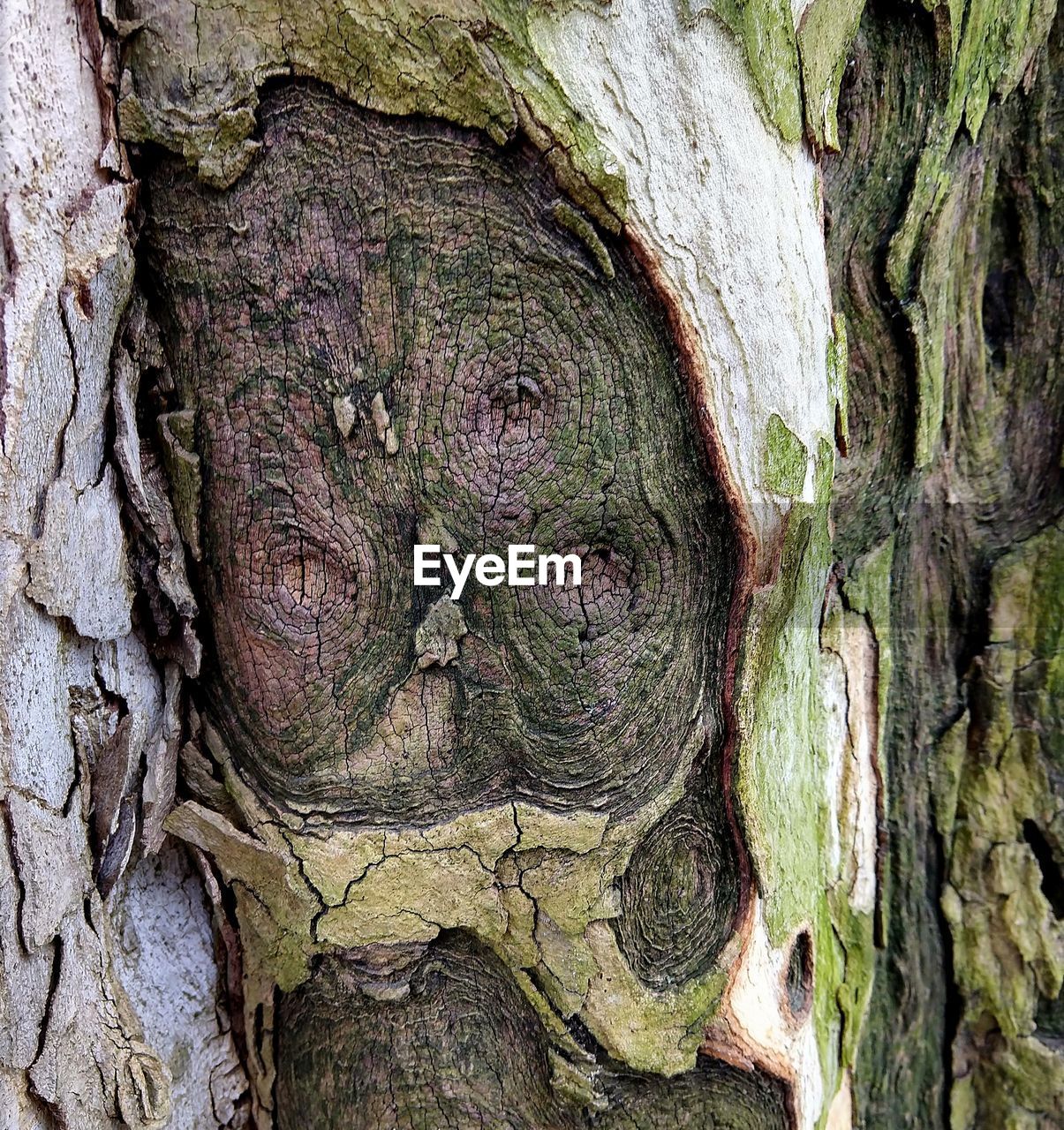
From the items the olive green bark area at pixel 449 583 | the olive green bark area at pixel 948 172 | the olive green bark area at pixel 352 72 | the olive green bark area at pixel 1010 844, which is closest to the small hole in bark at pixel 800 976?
the olive green bark area at pixel 449 583

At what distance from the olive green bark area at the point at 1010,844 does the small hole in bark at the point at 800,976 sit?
Result: 0.33m

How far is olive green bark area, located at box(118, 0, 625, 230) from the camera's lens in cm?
87

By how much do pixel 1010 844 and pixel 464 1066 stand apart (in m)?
0.88

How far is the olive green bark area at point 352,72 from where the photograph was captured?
87 centimetres

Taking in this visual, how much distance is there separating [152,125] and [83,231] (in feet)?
0.45

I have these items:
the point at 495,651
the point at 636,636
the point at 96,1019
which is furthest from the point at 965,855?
the point at 96,1019

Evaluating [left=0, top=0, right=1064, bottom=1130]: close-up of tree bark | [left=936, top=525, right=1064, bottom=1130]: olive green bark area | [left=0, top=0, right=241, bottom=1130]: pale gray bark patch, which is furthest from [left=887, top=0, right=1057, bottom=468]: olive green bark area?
[left=0, top=0, right=241, bottom=1130]: pale gray bark patch

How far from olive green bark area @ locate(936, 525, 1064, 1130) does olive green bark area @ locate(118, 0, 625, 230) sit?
91cm

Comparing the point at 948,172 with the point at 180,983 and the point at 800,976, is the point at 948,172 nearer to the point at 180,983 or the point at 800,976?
the point at 800,976

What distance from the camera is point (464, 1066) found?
3.42 ft

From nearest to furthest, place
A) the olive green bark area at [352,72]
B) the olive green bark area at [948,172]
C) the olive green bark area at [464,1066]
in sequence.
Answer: the olive green bark area at [352,72] → the olive green bark area at [464,1066] → the olive green bark area at [948,172]

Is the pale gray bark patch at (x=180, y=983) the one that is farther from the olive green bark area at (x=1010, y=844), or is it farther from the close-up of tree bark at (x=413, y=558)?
the olive green bark area at (x=1010, y=844)

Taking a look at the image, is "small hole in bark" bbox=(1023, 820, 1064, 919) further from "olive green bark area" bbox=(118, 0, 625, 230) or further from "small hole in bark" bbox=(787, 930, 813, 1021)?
"olive green bark area" bbox=(118, 0, 625, 230)

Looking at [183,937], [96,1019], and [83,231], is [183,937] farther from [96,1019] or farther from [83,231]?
[83,231]
